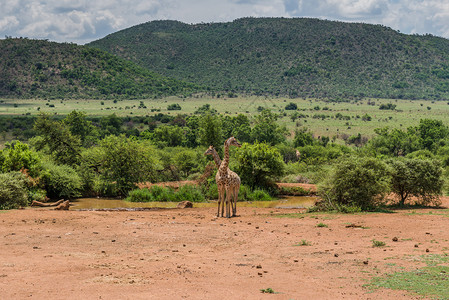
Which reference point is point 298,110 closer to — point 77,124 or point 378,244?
point 77,124

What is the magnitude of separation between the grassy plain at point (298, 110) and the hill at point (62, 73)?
7.76ft

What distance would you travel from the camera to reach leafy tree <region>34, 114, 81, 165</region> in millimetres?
31072

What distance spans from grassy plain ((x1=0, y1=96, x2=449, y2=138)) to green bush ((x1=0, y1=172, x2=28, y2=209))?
53.5 metres

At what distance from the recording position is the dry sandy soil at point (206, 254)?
997 centimetres

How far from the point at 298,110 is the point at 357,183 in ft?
264

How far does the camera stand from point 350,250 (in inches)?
527

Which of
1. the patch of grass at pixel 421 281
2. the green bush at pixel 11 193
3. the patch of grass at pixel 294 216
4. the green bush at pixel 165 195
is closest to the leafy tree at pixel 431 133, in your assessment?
the green bush at pixel 165 195

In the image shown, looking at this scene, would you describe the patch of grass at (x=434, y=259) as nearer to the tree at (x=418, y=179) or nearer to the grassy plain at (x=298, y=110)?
the tree at (x=418, y=179)

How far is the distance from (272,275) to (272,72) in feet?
387

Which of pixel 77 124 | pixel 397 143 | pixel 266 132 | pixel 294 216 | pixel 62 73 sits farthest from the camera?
pixel 62 73

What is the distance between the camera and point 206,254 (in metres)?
13.3

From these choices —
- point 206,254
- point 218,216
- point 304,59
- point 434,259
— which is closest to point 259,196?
point 218,216

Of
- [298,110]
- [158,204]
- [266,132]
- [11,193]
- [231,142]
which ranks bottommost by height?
[158,204]

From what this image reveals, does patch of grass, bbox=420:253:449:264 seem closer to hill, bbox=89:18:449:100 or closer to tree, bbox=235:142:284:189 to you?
tree, bbox=235:142:284:189
